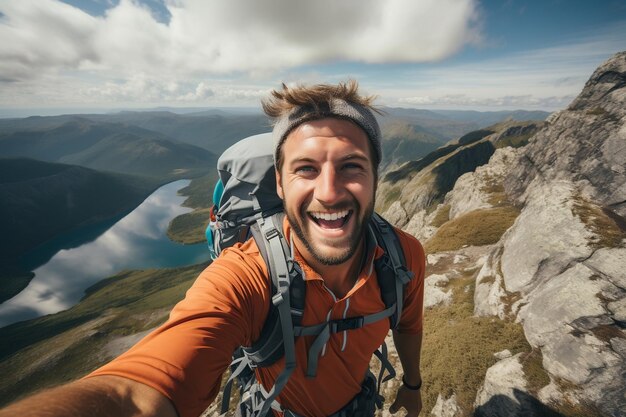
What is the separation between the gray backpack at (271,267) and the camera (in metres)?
4.26

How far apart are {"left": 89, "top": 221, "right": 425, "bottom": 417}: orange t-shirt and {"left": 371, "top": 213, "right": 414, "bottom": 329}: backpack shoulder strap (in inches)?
5.4

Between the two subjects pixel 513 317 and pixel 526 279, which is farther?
pixel 526 279

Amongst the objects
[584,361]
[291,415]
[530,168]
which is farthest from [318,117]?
[530,168]

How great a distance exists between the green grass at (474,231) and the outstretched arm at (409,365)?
26.4m

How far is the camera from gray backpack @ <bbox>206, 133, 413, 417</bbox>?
4.26 metres

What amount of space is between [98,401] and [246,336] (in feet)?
5.89

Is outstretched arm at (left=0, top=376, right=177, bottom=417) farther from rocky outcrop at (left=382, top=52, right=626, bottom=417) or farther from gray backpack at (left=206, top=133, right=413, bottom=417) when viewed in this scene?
rocky outcrop at (left=382, top=52, right=626, bottom=417)

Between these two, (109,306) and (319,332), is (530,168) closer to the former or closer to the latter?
(319,332)

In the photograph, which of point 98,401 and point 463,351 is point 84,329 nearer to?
point 463,351

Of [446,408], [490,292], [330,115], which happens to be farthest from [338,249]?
[490,292]

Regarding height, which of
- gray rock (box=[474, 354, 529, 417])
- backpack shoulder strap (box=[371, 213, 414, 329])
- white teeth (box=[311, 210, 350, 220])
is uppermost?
white teeth (box=[311, 210, 350, 220])

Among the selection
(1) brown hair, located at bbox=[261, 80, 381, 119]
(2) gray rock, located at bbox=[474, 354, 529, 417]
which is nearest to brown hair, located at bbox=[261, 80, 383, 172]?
(1) brown hair, located at bbox=[261, 80, 381, 119]

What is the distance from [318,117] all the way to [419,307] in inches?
170

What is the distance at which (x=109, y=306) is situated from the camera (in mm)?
131250
